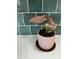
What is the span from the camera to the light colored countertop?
0.95 meters

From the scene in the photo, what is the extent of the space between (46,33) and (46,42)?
57mm

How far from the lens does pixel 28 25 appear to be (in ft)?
3.25

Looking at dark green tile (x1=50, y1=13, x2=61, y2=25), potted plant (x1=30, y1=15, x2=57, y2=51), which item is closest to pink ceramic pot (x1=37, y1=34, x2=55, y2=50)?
potted plant (x1=30, y1=15, x2=57, y2=51)

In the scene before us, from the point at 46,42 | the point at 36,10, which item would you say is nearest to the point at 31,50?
the point at 46,42

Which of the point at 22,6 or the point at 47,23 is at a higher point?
the point at 22,6

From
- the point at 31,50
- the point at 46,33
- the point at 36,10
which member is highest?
the point at 36,10

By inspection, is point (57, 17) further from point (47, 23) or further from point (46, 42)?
point (46, 42)

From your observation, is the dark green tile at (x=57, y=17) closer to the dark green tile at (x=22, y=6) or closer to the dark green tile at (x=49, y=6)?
the dark green tile at (x=49, y=6)

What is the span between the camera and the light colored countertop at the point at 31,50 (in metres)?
0.95

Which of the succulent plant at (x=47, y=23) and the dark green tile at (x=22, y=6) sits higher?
the dark green tile at (x=22, y=6)

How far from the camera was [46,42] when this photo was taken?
100 cm

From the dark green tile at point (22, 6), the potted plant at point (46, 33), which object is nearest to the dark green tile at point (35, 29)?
the potted plant at point (46, 33)
